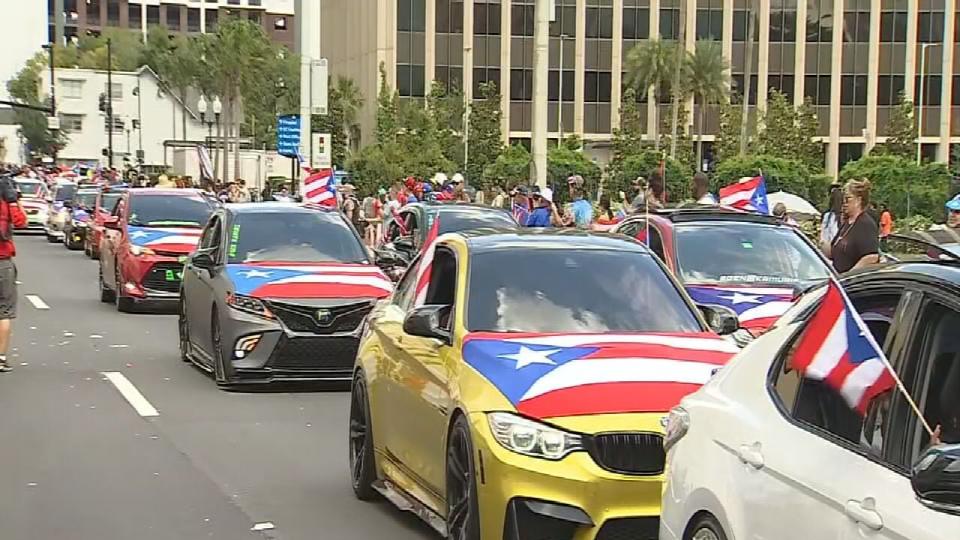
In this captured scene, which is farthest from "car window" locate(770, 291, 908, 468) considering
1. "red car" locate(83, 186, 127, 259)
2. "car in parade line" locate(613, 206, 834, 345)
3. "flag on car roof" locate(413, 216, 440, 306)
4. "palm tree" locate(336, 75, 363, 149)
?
"palm tree" locate(336, 75, 363, 149)

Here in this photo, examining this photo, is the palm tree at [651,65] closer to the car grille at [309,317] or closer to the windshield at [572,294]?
the car grille at [309,317]

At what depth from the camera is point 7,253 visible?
14.1 metres

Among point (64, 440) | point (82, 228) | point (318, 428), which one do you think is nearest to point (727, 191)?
point (318, 428)

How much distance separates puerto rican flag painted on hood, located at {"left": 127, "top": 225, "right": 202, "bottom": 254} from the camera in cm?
2023

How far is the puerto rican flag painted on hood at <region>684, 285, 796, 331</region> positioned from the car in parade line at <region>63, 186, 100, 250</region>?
25.5 metres

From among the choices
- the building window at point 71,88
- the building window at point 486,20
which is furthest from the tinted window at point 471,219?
the building window at point 71,88

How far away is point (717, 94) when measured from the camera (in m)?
79.1

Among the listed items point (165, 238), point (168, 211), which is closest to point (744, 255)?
point (165, 238)

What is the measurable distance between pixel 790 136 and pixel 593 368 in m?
56.7

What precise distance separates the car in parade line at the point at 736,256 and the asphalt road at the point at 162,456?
3.31 meters

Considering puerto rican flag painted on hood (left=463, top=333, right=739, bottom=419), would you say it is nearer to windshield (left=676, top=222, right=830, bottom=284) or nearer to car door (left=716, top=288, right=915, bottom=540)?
car door (left=716, top=288, right=915, bottom=540)

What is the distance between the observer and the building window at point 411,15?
277 ft

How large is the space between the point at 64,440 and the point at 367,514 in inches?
131

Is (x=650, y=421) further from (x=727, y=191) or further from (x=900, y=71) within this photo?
(x=900, y=71)
